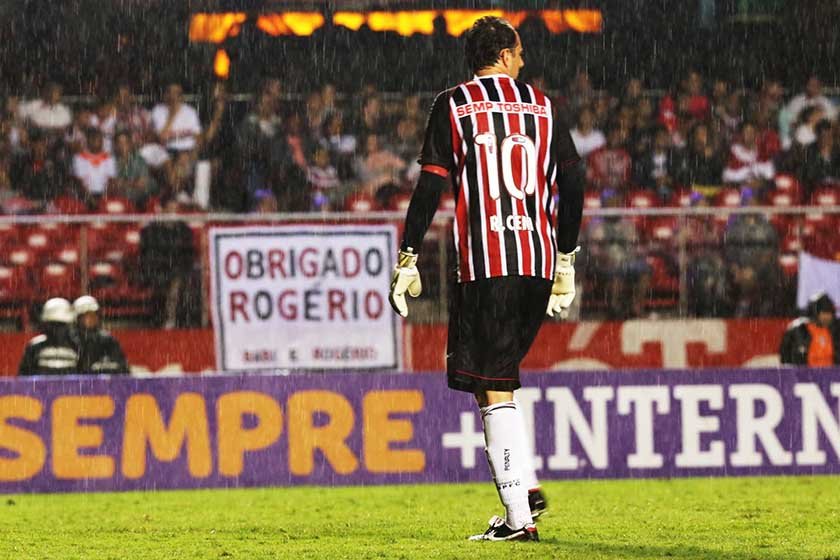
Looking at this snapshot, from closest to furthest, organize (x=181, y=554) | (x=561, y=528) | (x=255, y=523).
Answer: (x=181, y=554)
(x=561, y=528)
(x=255, y=523)

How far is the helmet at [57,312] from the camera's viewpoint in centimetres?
1249

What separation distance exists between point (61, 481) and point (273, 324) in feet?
11.6

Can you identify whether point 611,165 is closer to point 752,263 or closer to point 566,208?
point 752,263

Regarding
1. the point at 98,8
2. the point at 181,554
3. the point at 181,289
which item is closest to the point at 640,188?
the point at 181,289

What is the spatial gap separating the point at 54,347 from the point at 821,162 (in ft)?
24.3

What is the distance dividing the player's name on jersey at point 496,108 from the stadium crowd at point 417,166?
698 centimetres

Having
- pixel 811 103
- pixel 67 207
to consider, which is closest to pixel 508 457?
pixel 67 207

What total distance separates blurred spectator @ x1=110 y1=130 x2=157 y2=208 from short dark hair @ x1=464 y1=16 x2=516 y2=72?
8575 mm

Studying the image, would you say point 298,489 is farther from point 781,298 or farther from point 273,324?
point 781,298

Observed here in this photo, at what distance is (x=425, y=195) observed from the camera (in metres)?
6.55

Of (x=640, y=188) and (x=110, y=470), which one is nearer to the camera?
(x=110, y=470)

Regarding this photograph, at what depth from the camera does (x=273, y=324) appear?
1297 cm

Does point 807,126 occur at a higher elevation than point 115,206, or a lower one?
higher

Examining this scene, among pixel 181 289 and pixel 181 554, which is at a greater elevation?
pixel 181 289
